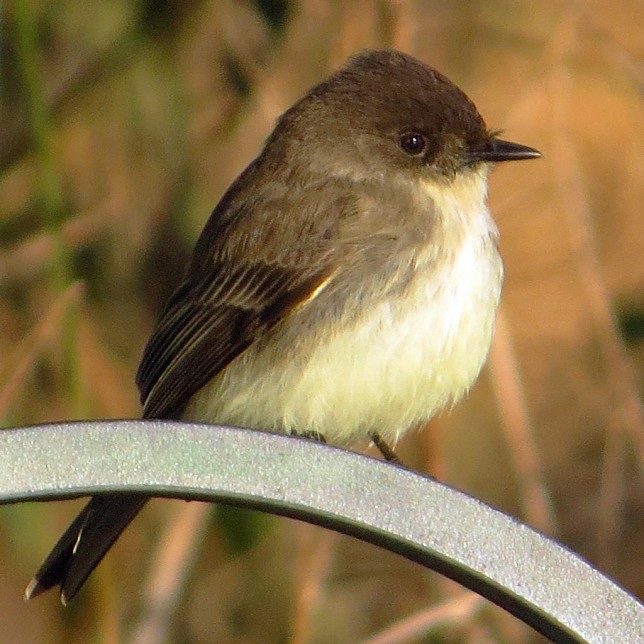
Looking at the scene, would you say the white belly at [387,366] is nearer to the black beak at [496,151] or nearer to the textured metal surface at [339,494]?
the black beak at [496,151]

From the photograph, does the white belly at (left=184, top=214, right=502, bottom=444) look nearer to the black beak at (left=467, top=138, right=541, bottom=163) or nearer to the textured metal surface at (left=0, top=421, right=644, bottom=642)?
the black beak at (left=467, top=138, right=541, bottom=163)

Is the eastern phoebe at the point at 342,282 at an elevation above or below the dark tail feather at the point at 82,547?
above

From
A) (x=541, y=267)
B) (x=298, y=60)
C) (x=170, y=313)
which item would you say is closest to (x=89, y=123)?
(x=298, y=60)

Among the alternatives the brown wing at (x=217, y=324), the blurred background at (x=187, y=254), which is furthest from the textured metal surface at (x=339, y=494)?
the blurred background at (x=187, y=254)

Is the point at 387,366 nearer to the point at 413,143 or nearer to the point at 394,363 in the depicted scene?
the point at 394,363

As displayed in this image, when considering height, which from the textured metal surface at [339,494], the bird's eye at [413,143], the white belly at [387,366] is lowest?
the textured metal surface at [339,494]

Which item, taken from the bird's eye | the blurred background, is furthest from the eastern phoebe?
the blurred background

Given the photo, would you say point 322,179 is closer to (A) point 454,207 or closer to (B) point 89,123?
(A) point 454,207

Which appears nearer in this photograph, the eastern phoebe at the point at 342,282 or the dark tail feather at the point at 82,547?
the dark tail feather at the point at 82,547

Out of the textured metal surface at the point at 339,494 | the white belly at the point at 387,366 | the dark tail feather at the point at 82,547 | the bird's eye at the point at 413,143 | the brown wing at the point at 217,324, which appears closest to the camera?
the textured metal surface at the point at 339,494
